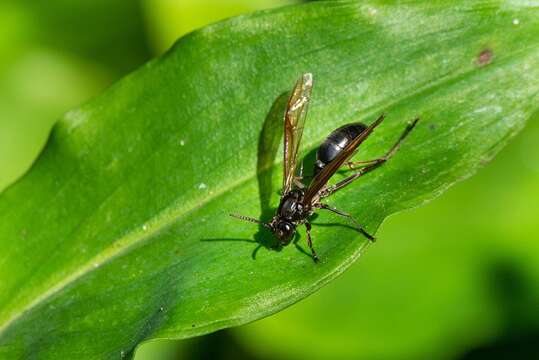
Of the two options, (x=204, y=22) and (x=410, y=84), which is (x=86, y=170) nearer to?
(x=410, y=84)

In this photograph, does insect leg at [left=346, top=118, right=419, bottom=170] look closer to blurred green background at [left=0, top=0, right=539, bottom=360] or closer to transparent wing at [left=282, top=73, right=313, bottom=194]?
transparent wing at [left=282, top=73, right=313, bottom=194]

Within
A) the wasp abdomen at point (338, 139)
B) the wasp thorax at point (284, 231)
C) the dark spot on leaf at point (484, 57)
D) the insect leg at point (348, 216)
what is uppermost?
the dark spot on leaf at point (484, 57)

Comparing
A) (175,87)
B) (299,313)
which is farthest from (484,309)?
(175,87)

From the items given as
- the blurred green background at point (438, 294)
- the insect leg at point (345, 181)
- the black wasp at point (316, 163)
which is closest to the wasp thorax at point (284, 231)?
the black wasp at point (316, 163)

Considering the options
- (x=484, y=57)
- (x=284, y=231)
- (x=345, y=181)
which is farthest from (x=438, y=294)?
(x=484, y=57)

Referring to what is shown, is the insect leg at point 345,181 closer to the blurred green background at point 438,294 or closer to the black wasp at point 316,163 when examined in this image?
the black wasp at point 316,163

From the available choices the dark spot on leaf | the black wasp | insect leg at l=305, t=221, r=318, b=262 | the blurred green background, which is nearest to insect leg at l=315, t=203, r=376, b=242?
the black wasp

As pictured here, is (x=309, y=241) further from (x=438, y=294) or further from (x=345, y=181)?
(x=438, y=294)

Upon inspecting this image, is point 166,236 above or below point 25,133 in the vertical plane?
above
